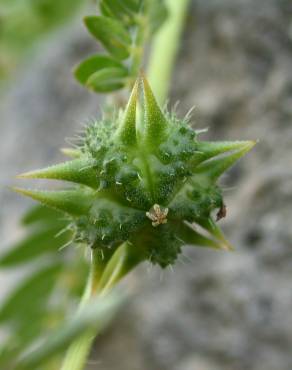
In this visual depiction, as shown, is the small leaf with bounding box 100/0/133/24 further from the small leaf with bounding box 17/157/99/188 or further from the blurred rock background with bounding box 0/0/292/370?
the blurred rock background with bounding box 0/0/292/370

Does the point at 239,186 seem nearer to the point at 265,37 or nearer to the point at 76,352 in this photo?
the point at 265,37

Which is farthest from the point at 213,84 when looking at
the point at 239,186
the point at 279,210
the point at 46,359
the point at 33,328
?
the point at 46,359

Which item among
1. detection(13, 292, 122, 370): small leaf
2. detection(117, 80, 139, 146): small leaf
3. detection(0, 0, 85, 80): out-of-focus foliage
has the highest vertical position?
detection(0, 0, 85, 80): out-of-focus foliage

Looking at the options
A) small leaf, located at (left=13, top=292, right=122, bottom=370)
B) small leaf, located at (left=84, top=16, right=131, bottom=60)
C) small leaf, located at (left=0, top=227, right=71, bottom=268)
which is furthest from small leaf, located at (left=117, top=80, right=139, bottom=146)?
small leaf, located at (left=0, top=227, right=71, bottom=268)

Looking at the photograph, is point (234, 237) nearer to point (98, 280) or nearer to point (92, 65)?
point (92, 65)

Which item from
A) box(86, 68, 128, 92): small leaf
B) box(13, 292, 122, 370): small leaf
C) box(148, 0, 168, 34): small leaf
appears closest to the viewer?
box(13, 292, 122, 370): small leaf

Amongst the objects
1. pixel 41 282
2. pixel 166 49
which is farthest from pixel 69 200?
pixel 166 49

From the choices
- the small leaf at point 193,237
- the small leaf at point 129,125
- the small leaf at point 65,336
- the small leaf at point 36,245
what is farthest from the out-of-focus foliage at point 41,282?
the small leaf at point 65,336
